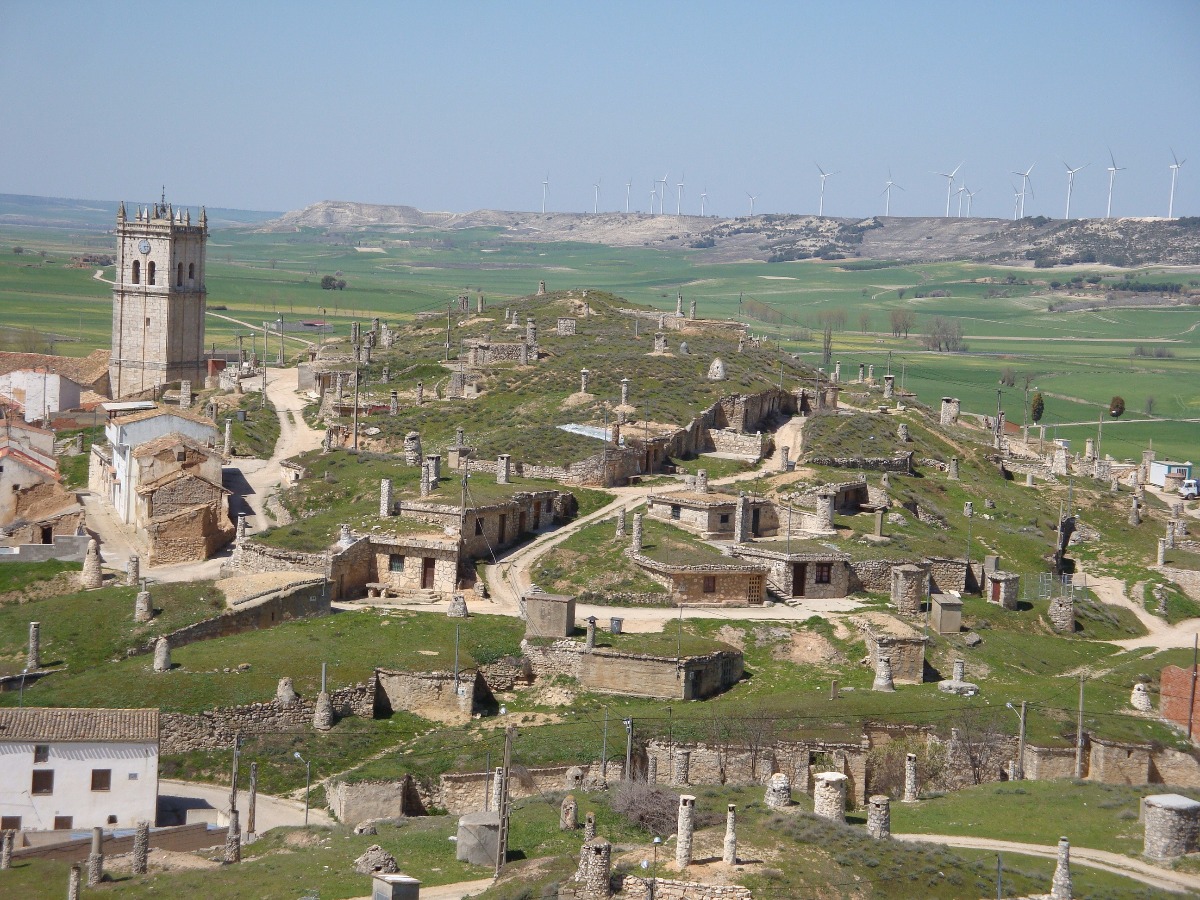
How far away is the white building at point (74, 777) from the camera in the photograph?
127 ft

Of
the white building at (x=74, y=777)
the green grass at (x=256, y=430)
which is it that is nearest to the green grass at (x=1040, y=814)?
the white building at (x=74, y=777)

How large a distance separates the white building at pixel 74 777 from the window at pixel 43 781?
22 mm

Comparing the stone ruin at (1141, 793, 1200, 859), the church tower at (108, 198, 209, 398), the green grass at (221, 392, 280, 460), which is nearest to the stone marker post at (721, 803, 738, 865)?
the stone ruin at (1141, 793, 1200, 859)

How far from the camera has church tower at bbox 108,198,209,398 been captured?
92.1 meters

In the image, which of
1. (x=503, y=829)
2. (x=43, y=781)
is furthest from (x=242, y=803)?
(x=503, y=829)

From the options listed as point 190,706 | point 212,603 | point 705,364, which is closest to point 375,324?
point 705,364

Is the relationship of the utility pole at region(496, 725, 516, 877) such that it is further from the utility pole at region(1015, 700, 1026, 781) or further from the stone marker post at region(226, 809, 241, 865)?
the utility pole at region(1015, 700, 1026, 781)

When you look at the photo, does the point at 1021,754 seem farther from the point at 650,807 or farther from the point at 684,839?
the point at 684,839

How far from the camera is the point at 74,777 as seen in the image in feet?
127

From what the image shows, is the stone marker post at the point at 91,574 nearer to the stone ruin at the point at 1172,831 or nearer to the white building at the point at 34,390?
the stone ruin at the point at 1172,831

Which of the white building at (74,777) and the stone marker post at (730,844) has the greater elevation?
the stone marker post at (730,844)

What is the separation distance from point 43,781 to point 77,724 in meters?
1.47

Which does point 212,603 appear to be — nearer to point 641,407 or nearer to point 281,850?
point 281,850

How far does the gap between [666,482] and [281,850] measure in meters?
32.0
